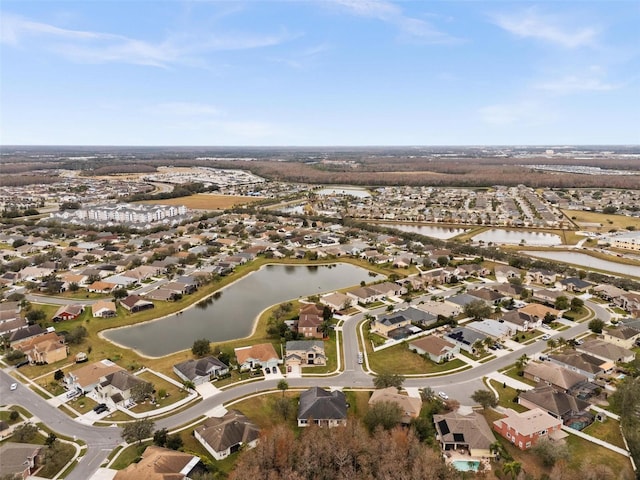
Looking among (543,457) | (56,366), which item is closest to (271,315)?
(56,366)

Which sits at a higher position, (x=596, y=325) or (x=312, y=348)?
(x=596, y=325)

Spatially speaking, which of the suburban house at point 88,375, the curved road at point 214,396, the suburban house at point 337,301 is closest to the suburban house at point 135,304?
the suburban house at point 88,375

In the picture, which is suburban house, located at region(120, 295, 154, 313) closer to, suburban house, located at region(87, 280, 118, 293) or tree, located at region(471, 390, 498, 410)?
suburban house, located at region(87, 280, 118, 293)

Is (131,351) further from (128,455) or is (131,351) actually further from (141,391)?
(128,455)

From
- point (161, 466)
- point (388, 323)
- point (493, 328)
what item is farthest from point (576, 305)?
point (161, 466)

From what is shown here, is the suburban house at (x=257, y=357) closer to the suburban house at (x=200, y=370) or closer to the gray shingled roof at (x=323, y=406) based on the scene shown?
the suburban house at (x=200, y=370)
